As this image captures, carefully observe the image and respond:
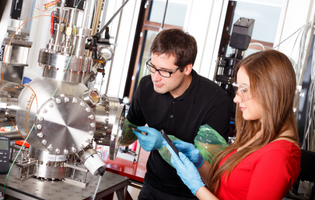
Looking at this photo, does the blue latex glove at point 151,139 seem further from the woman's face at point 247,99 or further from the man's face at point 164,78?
the woman's face at point 247,99

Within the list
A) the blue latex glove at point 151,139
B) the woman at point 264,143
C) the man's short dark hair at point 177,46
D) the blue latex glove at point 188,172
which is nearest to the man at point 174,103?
the man's short dark hair at point 177,46

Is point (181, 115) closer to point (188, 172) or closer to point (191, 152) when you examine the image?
point (191, 152)

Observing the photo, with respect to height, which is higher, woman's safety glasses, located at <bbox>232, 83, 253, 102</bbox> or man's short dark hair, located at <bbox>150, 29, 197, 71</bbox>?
man's short dark hair, located at <bbox>150, 29, 197, 71</bbox>

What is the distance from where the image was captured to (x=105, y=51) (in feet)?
4.47

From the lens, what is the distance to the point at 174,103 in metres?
1.45

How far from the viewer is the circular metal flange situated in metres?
1.00

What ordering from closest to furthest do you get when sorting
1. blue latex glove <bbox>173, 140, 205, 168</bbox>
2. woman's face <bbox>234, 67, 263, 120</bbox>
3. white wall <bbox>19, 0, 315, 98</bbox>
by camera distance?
woman's face <bbox>234, 67, 263, 120</bbox>
blue latex glove <bbox>173, 140, 205, 168</bbox>
white wall <bbox>19, 0, 315, 98</bbox>

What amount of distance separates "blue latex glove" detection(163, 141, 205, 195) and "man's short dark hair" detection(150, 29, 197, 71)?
444 mm

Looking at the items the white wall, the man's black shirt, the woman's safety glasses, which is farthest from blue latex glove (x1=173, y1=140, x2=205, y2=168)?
the white wall

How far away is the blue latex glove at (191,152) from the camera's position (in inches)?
46.7

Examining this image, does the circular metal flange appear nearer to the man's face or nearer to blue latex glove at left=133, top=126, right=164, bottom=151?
blue latex glove at left=133, top=126, right=164, bottom=151

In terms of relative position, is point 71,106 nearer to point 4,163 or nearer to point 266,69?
point 4,163

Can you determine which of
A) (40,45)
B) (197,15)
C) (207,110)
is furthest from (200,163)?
(197,15)

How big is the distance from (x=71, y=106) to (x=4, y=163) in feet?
0.92
